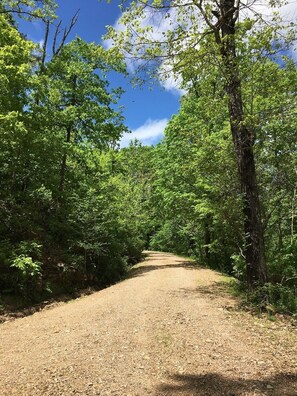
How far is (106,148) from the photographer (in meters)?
18.3

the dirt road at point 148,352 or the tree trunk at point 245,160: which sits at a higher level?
the tree trunk at point 245,160

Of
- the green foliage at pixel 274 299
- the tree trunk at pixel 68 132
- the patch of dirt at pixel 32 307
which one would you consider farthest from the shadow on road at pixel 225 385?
the tree trunk at pixel 68 132

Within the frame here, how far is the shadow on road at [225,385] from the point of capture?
4.08m

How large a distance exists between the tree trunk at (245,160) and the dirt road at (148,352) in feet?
4.33

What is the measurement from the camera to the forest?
8.90 metres

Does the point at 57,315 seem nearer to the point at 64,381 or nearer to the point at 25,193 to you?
the point at 64,381

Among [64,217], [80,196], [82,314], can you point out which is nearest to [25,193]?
[64,217]

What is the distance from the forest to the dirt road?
175 centimetres

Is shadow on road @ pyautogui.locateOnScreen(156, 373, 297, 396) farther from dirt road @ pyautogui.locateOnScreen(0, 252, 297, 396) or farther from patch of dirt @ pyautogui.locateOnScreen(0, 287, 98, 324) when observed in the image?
patch of dirt @ pyautogui.locateOnScreen(0, 287, 98, 324)

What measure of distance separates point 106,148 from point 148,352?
1395cm

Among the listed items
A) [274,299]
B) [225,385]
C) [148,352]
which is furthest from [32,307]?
[225,385]

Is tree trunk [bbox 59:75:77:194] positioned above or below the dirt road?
above

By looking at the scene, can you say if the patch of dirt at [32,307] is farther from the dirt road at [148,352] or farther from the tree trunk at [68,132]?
the tree trunk at [68,132]

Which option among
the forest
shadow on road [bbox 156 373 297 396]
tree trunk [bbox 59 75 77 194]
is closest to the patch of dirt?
the forest
